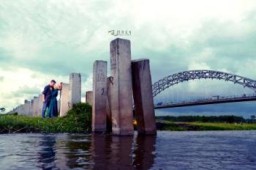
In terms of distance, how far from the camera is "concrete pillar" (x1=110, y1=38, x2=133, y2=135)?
598 inches

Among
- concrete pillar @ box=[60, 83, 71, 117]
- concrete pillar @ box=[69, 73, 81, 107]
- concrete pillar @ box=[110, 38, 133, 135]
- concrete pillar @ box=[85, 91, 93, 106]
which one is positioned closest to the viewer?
concrete pillar @ box=[110, 38, 133, 135]

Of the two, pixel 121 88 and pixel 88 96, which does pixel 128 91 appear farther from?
pixel 88 96

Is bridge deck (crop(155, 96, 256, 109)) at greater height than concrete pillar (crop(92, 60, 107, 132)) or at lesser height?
greater

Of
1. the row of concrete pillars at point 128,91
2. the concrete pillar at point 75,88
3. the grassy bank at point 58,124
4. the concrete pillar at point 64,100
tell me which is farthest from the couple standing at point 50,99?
the row of concrete pillars at point 128,91

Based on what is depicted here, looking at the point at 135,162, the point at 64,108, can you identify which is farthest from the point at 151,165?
the point at 64,108

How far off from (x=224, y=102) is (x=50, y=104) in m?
56.6

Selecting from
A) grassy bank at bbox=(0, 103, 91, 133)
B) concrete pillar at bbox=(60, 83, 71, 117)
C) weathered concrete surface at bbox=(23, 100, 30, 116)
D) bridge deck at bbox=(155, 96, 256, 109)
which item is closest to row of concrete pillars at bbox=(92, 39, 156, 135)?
grassy bank at bbox=(0, 103, 91, 133)

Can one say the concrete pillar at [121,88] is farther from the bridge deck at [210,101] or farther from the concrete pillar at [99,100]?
the bridge deck at [210,101]

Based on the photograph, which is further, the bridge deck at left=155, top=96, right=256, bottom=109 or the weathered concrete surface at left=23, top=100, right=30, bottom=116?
the bridge deck at left=155, top=96, right=256, bottom=109

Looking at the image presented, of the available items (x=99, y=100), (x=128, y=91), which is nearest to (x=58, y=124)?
(x=99, y=100)

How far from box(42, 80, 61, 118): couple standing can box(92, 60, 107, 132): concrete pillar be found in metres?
7.59

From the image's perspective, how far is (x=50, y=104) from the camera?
86.6 feet

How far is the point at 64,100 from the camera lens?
24.5 m

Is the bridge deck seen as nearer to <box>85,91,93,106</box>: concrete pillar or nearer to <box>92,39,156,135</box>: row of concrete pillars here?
<box>85,91,93,106</box>: concrete pillar
